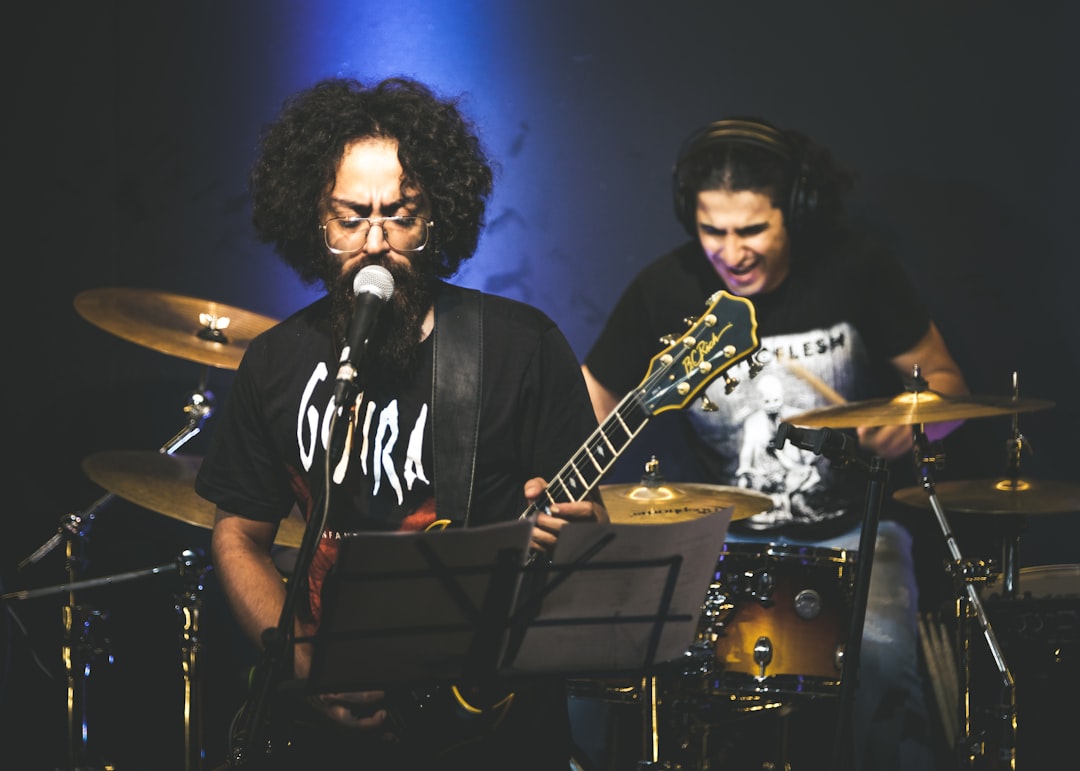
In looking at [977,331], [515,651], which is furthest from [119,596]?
[977,331]

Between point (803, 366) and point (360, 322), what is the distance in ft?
8.12

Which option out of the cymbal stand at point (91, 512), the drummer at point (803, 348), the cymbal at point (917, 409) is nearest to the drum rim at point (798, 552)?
the cymbal at point (917, 409)

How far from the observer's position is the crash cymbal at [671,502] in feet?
12.3

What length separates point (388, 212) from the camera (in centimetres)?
282

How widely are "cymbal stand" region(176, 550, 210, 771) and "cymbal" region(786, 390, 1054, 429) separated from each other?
1868mm

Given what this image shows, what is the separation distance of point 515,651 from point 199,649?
6.33 feet

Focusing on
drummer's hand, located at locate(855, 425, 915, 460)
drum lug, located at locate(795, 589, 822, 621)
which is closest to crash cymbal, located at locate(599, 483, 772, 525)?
drum lug, located at locate(795, 589, 822, 621)

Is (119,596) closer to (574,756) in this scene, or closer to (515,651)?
(574,756)

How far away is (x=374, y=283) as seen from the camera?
2410 mm

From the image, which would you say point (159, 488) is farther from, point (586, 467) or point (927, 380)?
point (927, 380)

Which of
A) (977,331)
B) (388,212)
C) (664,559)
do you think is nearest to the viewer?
(664,559)

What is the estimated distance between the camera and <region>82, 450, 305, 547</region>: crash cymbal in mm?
3611

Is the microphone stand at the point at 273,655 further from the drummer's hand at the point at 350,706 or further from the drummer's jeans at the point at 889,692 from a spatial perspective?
the drummer's jeans at the point at 889,692

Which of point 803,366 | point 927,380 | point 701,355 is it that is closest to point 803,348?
point 803,366
